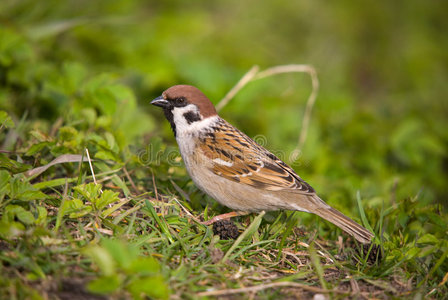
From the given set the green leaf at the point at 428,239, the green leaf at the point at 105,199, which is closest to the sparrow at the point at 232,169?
the green leaf at the point at 428,239

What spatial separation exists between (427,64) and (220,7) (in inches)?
205

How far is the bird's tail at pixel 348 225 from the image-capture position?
381cm

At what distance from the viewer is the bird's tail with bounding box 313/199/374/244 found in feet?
12.5

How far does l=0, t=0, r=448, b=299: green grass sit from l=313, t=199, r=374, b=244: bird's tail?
0.09 meters

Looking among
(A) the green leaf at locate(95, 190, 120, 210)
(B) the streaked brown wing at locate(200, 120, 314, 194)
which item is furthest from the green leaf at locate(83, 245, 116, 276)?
(B) the streaked brown wing at locate(200, 120, 314, 194)

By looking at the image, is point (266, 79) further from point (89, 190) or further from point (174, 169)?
point (89, 190)

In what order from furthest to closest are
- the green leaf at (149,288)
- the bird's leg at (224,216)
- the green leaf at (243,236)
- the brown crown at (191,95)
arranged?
the brown crown at (191,95) < the bird's leg at (224,216) < the green leaf at (243,236) < the green leaf at (149,288)

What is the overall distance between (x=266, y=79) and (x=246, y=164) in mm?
2846

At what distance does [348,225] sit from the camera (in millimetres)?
3869

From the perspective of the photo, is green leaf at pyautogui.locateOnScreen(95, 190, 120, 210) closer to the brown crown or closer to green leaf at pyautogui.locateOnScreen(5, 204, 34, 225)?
green leaf at pyautogui.locateOnScreen(5, 204, 34, 225)

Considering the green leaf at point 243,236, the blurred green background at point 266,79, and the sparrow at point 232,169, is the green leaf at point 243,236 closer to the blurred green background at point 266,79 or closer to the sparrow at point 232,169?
the sparrow at point 232,169

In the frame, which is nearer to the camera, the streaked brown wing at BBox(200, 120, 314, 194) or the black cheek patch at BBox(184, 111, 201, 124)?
the streaked brown wing at BBox(200, 120, 314, 194)

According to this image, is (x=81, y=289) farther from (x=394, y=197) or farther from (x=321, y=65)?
(x=321, y=65)

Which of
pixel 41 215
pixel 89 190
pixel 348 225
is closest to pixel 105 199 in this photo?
pixel 89 190
